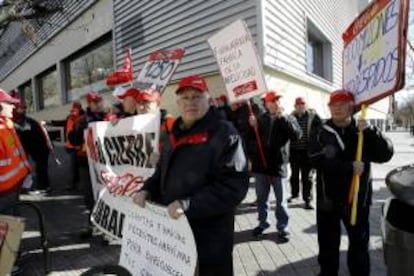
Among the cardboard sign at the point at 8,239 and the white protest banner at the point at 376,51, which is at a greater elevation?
the white protest banner at the point at 376,51

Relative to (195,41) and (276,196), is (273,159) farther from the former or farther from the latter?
(195,41)

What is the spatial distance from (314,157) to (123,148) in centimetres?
185

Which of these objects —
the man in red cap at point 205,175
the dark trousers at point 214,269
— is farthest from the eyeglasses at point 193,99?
the dark trousers at point 214,269

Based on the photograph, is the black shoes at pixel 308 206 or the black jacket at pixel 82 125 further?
the black shoes at pixel 308 206

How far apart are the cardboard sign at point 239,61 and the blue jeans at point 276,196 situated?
1066 mm

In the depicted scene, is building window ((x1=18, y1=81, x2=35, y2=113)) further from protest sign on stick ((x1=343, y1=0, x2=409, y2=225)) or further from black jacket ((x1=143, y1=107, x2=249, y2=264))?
black jacket ((x1=143, y1=107, x2=249, y2=264))

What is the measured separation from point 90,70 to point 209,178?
16703 mm

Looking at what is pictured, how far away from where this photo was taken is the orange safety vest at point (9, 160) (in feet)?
16.1

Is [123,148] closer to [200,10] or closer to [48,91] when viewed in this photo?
[200,10]

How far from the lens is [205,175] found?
3184mm

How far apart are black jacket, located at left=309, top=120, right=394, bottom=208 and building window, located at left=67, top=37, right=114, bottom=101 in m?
13.0

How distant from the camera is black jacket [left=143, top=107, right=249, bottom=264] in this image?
312cm

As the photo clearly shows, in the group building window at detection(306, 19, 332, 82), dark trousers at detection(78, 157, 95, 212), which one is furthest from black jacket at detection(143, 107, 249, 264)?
building window at detection(306, 19, 332, 82)

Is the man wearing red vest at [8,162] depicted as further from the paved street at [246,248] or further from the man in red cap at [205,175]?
the man in red cap at [205,175]
